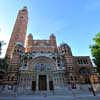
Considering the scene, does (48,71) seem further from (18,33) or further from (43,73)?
(18,33)

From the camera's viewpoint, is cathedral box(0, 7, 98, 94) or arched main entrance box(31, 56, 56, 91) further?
arched main entrance box(31, 56, 56, 91)

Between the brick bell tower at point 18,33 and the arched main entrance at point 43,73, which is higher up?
the brick bell tower at point 18,33

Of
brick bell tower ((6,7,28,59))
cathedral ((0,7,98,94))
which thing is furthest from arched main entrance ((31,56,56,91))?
brick bell tower ((6,7,28,59))

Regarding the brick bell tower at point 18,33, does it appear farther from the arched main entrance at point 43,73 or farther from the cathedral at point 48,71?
the arched main entrance at point 43,73

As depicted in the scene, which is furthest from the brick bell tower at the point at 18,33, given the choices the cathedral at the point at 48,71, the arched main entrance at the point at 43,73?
the arched main entrance at the point at 43,73

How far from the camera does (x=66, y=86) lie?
2270 centimetres

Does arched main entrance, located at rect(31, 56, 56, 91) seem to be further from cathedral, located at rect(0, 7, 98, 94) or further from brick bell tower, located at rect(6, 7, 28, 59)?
brick bell tower, located at rect(6, 7, 28, 59)

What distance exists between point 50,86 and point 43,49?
13956 mm

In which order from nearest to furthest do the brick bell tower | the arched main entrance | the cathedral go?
the cathedral → the arched main entrance → the brick bell tower

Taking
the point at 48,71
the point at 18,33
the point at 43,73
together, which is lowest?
the point at 43,73

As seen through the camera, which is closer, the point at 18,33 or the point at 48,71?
the point at 48,71

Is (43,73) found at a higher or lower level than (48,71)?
lower

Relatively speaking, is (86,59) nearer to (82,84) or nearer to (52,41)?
(82,84)

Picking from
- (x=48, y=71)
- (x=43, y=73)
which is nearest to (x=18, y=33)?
(x=43, y=73)
